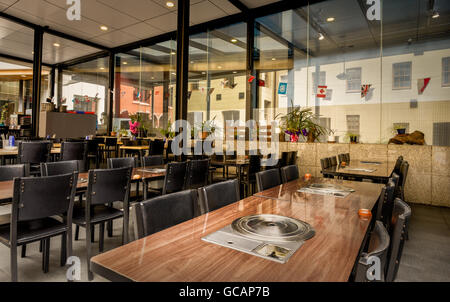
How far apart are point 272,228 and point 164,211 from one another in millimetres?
553

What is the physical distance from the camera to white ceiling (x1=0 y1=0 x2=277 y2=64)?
5.68m

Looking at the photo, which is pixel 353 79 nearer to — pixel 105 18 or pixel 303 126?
pixel 303 126

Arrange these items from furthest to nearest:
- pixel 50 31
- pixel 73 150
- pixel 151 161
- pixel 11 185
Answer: pixel 50 31 < pixel 73 150 < pixel 151 161 < pixel 11 185

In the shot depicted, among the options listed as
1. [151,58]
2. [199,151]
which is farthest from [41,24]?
[199,151]

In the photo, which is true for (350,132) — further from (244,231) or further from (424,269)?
(244,231)

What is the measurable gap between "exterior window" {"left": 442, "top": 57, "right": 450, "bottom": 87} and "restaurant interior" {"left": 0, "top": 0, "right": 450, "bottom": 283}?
0.07 feet

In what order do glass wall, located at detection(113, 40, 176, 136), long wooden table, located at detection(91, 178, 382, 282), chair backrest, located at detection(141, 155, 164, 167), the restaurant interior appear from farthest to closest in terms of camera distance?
glass wall, located at detection(113, 40, 176, 136) < chair backrest, located at detection(141, 155, 164, 167) < the restaurant interior < long wooden table, located at detection(91, 178, 382, 282)

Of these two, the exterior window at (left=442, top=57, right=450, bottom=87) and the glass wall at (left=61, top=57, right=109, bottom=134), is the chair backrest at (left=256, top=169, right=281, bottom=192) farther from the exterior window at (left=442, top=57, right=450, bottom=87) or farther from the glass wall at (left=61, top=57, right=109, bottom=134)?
the glass wall at (left=61, top=57, right=109, bottom=134)

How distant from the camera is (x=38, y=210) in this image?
5.60ft

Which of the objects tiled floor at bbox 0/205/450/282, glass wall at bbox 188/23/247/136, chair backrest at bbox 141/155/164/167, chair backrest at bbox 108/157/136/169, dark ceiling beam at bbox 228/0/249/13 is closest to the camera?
tiled floor at bbox 0/205/450/282

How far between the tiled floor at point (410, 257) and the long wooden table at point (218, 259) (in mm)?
1295

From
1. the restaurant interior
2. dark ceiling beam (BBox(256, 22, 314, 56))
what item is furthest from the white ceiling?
dark ceiling beam (BBox(256, 22, 314, 56))

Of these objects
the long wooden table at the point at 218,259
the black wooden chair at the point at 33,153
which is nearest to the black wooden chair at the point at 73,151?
the black wooden chair at the point at 33,153

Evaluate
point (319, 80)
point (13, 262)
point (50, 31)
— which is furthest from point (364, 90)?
point (50, 31)
